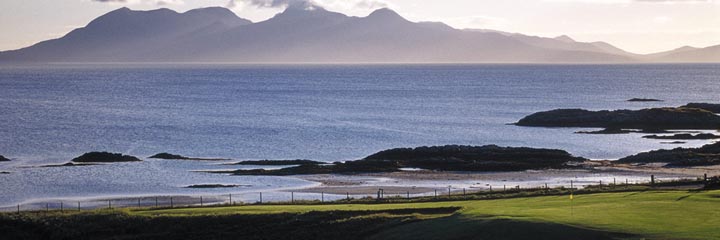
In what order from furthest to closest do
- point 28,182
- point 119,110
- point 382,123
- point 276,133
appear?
point 119,110
point 382,123
point 276,133
point 28,182

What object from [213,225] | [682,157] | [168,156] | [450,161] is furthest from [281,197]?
[682,157]

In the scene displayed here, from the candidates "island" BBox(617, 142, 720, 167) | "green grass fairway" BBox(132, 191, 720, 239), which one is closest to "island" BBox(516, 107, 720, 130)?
"island" BBox(617, 142, 720, 167)

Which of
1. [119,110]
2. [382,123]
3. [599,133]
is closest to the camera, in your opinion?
[599,133]

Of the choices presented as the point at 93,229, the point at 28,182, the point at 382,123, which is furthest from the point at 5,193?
the point at 382,123

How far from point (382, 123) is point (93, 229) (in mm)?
85729

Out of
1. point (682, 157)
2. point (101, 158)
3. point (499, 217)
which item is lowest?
point (682, 157)

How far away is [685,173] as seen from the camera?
70312 millimetres

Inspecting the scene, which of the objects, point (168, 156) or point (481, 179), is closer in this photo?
point (481, 179)

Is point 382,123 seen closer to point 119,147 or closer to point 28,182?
point 119,147

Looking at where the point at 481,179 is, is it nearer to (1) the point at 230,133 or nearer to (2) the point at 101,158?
(2) the point at 101,158

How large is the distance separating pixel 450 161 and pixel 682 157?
1645 centimetres

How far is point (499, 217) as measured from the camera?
127ft

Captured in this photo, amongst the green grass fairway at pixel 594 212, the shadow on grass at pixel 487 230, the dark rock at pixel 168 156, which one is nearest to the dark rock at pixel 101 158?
the dark rock at pixel 168 156

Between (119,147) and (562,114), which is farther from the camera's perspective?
(562,114)
